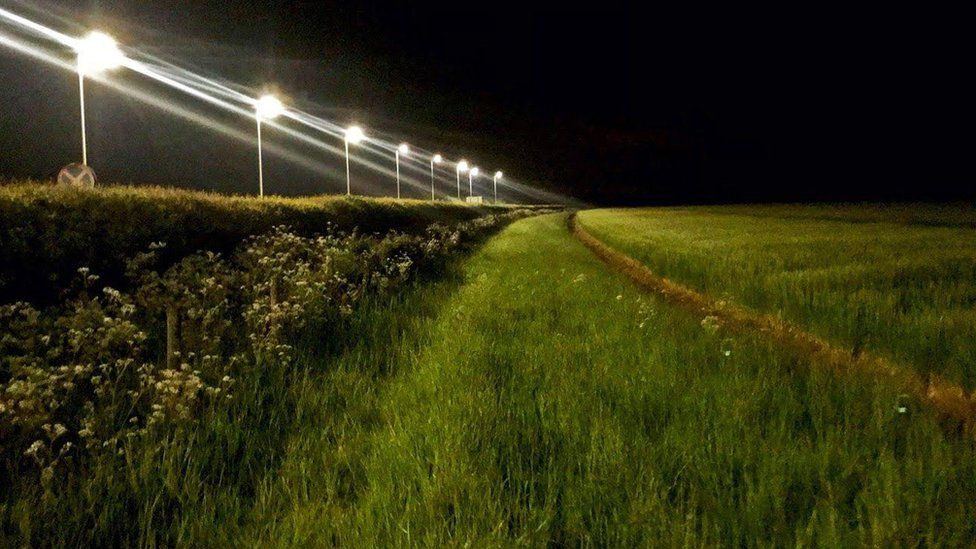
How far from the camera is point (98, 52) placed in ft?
40.9

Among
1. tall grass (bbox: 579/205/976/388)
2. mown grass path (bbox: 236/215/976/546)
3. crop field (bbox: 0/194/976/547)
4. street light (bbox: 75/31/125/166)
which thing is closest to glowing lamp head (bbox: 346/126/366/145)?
street light (bbox: 75/31/125/166)

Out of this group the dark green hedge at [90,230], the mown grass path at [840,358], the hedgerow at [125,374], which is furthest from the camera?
the dark green hedge at [90,230]

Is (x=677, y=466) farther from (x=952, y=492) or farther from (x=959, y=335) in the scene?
(x=959, y=335)

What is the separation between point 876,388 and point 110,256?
28.8 feet

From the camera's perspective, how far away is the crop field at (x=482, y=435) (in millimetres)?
2398

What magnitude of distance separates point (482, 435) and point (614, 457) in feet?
2.54

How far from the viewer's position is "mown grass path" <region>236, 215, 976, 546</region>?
2316 millimetres

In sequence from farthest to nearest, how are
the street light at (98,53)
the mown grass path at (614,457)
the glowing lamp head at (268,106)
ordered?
the glowing lamp head at (268,106) < the street light at (98,53) < the mown grass path at (614,457)

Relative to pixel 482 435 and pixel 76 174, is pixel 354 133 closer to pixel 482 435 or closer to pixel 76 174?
pixel 76 174

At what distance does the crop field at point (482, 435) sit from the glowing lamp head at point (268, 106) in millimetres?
14184

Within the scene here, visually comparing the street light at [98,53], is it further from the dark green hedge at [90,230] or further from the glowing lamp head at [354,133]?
the glowing lamp head at [354,133]

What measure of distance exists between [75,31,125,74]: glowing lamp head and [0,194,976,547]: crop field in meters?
8.55

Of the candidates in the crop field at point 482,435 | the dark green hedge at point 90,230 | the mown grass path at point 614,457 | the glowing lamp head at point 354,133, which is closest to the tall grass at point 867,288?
the crop field at point 482,435

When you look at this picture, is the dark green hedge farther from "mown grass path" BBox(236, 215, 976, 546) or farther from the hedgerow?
"mown grass path" BBox(236, 215, 976, 546)
